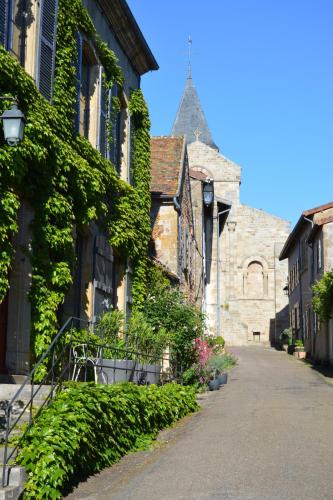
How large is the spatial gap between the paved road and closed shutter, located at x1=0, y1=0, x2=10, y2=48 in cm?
573

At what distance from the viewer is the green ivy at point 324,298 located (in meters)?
24.2

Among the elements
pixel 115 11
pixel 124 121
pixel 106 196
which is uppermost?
pixel 115 11

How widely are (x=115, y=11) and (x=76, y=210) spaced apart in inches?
194

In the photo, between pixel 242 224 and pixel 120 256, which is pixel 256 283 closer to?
pixel 242 224

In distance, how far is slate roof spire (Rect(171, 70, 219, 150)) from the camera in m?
69.1

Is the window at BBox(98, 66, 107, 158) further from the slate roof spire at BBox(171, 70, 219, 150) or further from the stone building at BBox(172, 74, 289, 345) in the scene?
the slate roof spire at BBox(171, 70, 219, 150)

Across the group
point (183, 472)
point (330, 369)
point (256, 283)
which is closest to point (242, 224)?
point (256, 283)

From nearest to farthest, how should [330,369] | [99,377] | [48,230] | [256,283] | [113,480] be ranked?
[113,480] < [48,230] < [99,377] < [330,369] < [256,283]

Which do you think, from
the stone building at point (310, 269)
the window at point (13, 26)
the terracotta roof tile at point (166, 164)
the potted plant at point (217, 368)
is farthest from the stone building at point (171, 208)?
the window at point (13, 26)

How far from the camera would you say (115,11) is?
1427 centimetres

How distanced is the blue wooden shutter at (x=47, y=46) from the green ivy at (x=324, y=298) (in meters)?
15.0

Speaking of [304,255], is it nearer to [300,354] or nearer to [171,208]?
[300,354]

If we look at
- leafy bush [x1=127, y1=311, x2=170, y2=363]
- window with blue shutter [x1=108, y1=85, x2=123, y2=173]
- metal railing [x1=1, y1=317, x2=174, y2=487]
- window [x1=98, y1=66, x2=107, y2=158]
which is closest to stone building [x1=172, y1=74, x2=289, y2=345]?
window with blue shutter [x1=108, y1=85, x2=123, y2=173]

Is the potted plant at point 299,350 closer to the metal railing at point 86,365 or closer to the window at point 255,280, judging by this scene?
the metal railing at point 86,365
